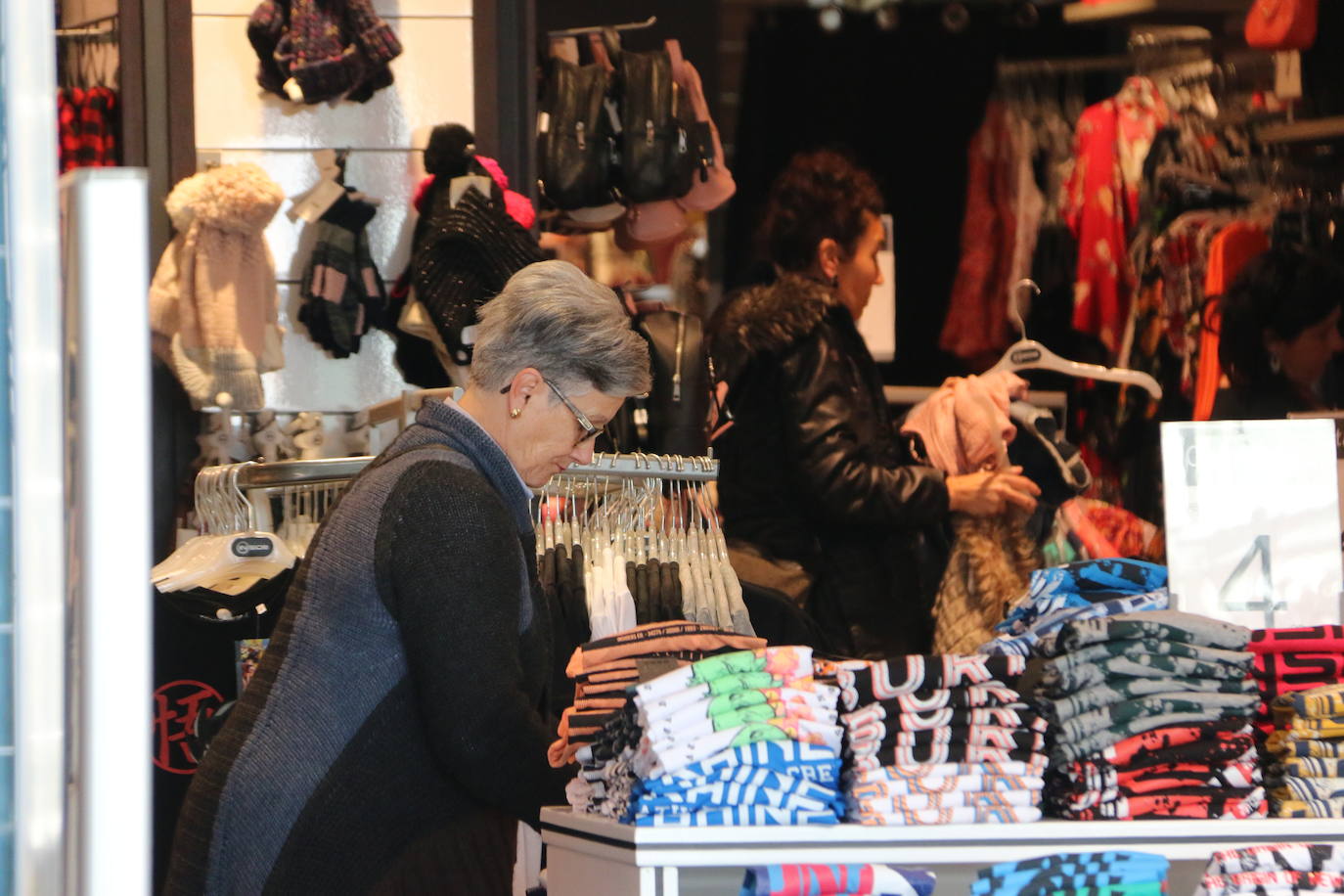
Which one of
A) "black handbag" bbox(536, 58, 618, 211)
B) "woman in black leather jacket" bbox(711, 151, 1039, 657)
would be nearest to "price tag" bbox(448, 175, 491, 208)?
"black handbag" bbox(536, 58, 618, 211)

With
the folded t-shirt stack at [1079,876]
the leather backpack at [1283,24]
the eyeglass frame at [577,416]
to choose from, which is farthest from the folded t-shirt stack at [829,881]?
the leather backpack at [1283,24]

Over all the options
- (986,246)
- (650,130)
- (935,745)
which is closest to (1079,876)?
(935,745)

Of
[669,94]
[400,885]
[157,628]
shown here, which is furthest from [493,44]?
[400,885]

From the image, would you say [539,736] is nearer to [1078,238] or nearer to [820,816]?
[820,816]

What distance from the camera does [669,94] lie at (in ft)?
15.8

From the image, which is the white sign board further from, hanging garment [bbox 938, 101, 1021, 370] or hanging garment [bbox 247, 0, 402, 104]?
hanging garment [bbox 938, 101, 1021, 370]

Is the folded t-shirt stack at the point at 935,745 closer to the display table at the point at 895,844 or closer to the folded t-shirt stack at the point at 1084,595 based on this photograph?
the display table at the point at 895,844

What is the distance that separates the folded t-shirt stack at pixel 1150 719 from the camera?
7.27ft

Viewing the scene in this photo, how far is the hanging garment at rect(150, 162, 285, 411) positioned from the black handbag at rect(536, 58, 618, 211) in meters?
0.76

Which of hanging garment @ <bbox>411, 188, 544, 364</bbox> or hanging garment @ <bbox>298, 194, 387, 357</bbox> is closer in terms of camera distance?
hanging garment @ <bbox>411, 188, 544, 364</bbox>

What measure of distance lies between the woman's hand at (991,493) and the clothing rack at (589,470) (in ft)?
2.94

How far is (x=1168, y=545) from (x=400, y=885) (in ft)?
4.16

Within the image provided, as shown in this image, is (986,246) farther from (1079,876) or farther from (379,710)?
(1079,876)

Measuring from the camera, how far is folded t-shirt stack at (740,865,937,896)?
187cm
